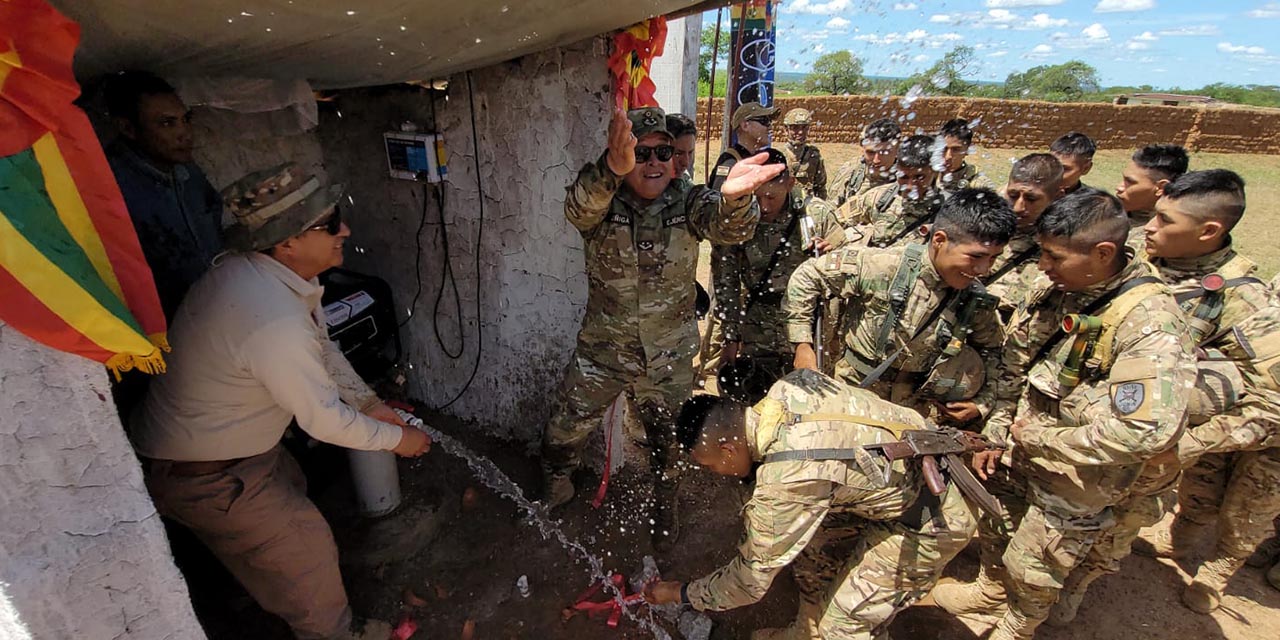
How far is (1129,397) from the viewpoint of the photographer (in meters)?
2.30

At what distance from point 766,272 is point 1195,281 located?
234 cm

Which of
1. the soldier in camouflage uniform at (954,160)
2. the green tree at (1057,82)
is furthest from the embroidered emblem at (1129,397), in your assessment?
the green tree at (1057,82)

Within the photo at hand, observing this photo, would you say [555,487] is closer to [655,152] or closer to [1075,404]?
[655,152]

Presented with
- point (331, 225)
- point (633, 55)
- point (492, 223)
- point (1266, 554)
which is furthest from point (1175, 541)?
point (331, 225)

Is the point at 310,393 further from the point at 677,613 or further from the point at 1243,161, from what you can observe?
the point at 1243,161

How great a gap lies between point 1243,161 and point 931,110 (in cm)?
909

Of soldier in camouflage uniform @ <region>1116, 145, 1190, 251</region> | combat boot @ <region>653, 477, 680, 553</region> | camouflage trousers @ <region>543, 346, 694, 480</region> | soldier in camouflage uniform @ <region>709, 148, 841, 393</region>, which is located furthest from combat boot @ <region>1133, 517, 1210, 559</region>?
camouflage trousers @ <region>543, 346, 694, 480</region>

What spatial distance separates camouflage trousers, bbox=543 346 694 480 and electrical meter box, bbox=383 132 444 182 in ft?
4.98

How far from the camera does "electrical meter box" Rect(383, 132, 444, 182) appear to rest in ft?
11.9

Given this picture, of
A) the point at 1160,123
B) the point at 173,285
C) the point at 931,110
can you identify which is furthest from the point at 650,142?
the point at 1160,123

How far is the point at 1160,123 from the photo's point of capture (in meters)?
17.5

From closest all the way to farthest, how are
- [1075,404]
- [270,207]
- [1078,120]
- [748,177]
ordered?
[270,207], [1075,404], [748,177], [1078,120]

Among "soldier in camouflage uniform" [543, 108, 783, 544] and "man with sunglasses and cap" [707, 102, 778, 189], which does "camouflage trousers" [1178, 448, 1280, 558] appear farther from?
"man with sunglasses and cap" [707, 102, 778, 189]

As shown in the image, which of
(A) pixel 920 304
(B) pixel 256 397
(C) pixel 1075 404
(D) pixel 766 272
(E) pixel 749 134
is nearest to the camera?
(B) pixel 256 397
